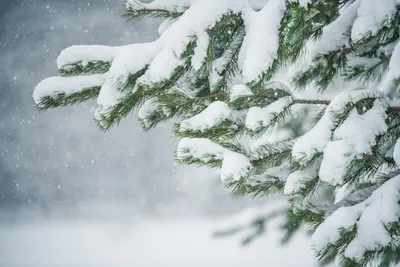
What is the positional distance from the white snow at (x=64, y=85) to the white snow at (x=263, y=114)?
531 millimetres

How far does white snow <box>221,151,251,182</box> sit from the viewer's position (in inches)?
53.5

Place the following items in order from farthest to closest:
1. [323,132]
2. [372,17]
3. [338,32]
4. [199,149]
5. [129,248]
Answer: [129,248]
[338,32]
[199,149]
[323,132]
[372,17]

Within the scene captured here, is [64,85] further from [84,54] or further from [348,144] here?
[348,144]

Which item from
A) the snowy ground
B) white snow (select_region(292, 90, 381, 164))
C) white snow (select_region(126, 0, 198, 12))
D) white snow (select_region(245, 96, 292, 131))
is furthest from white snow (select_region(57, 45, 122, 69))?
the snowy ground

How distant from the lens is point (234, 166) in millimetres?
1375

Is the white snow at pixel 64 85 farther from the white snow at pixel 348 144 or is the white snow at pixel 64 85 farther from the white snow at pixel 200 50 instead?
the white snow at pixel 348 144

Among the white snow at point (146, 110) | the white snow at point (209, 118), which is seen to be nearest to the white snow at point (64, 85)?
the white snow at point (146, 110)

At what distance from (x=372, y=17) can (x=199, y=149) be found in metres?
0.71

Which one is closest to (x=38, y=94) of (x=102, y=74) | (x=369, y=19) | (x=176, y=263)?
(x=102, y=74)

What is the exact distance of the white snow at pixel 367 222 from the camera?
1224 millimetres

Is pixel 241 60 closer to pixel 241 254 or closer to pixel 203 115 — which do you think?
pixel 203 115

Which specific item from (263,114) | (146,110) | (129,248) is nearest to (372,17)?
(263,114)

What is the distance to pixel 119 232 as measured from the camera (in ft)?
138

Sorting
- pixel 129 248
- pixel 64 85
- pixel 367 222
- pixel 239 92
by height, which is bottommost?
pixel 129 248
